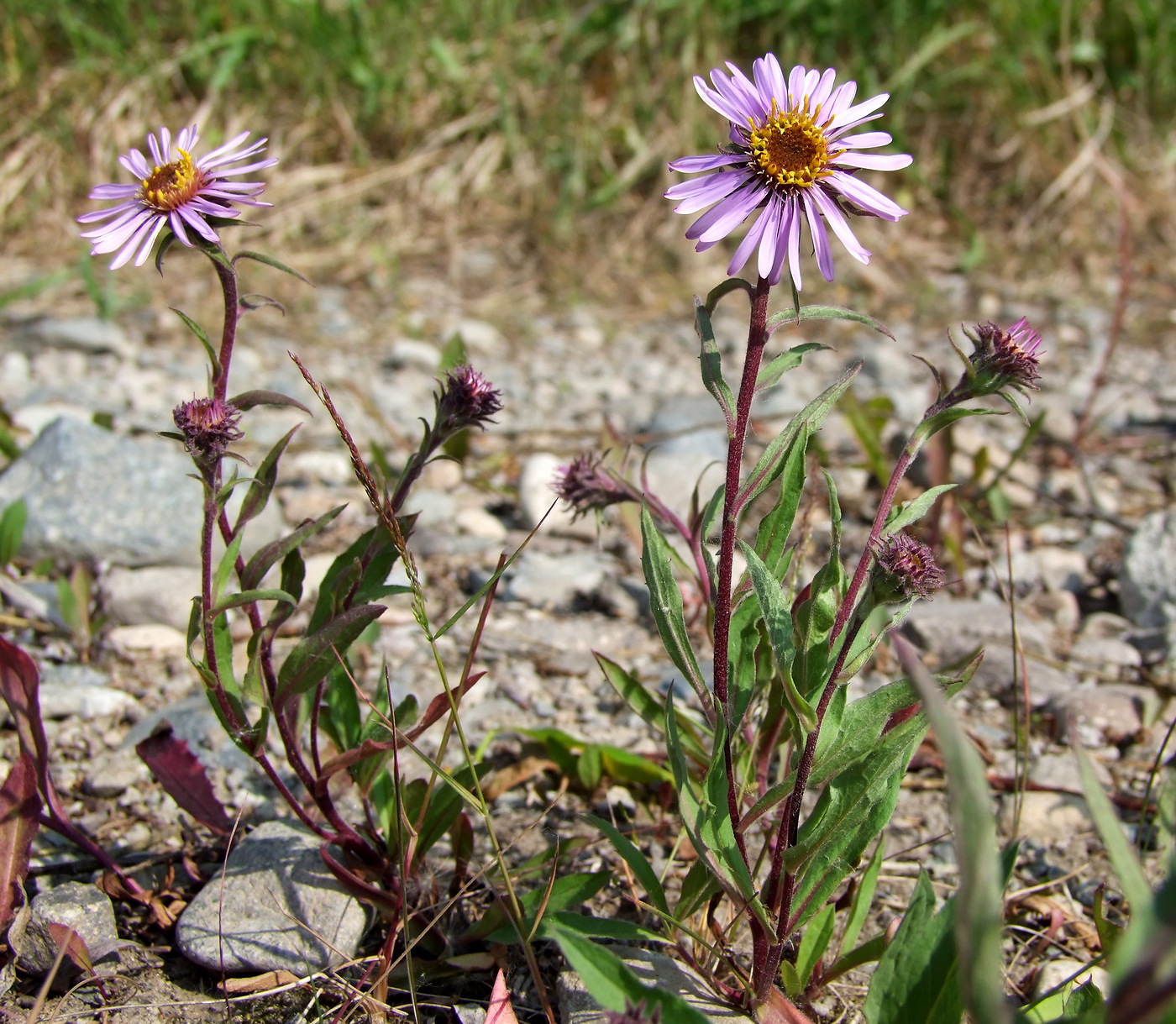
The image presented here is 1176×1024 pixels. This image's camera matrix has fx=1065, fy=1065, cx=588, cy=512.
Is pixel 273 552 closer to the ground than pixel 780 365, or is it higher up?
closer to the ground

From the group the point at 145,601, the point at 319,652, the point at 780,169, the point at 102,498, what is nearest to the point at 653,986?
the point at 319,652


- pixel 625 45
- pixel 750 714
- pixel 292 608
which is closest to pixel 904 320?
pixel 625 45

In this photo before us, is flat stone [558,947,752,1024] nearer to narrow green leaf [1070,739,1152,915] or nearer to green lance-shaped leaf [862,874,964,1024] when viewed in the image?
green lance-shaped leaf [862,874,964,1024]

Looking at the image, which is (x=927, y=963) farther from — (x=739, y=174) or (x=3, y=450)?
(x=3, y=450)

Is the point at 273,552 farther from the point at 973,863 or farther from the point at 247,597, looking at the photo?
the point at 973,863

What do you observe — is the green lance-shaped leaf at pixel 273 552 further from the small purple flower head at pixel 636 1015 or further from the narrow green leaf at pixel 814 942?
the narrow green leaf at pixel 814 942

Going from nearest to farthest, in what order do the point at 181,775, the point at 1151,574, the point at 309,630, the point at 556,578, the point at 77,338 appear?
1. the point at 309,630
2. the point at 181,775
3. the point at 1151,574
4. the point at 556,578
5. the point at 77,338

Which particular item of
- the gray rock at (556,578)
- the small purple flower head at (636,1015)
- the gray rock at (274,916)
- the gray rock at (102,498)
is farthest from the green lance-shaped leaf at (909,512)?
the gray rock at (102,498)
